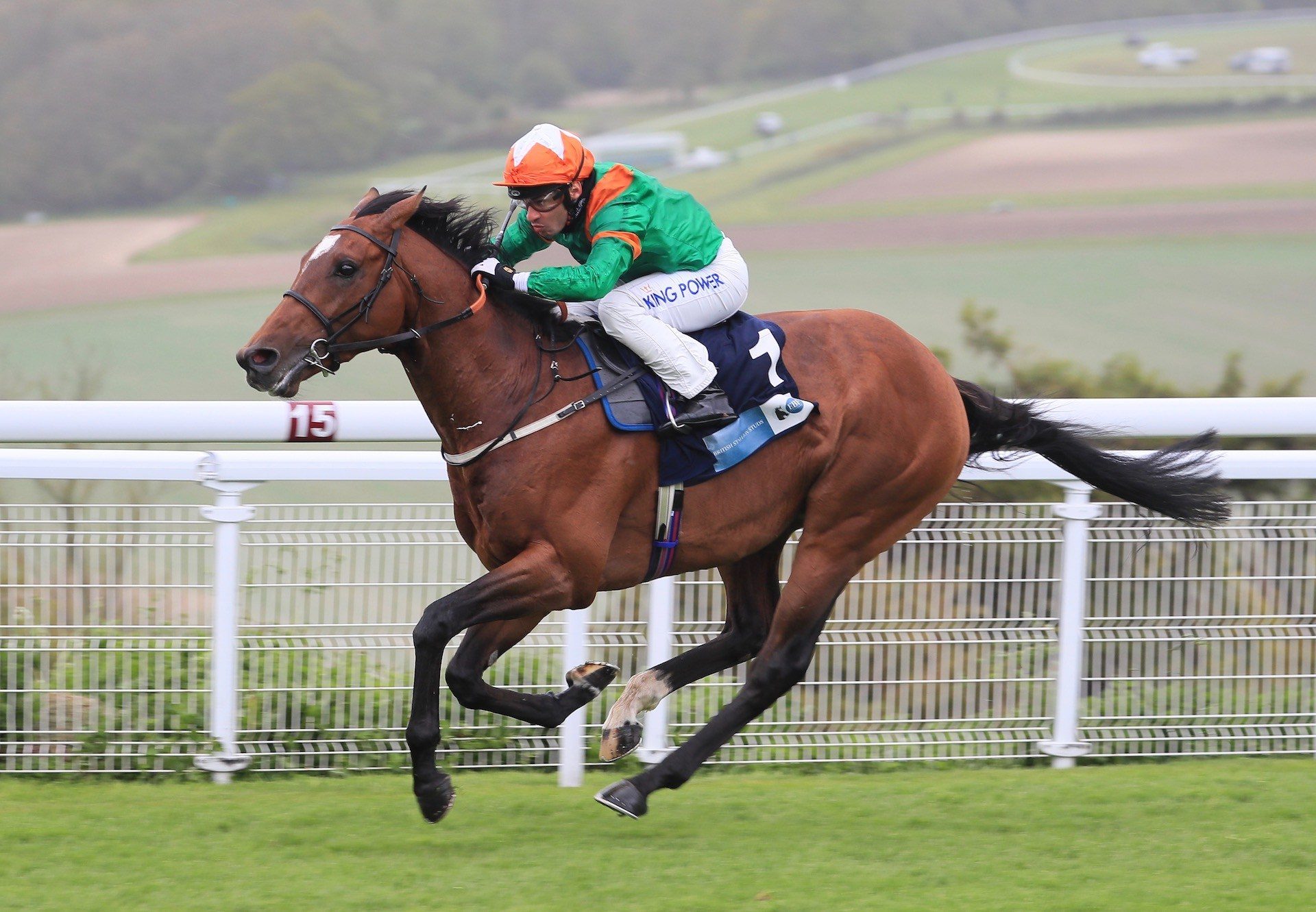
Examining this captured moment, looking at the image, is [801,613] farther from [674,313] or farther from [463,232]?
[463,232]

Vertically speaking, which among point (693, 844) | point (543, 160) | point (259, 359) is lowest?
point (693, 844)

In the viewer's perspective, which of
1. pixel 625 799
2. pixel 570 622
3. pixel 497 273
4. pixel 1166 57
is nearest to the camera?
pixel 497 273

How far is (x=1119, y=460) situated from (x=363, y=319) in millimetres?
2273

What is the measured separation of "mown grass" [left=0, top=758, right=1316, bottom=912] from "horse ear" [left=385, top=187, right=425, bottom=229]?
1.56 meters

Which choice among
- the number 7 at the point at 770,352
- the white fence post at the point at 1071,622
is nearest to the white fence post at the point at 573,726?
the number 7 at the point at 770,352

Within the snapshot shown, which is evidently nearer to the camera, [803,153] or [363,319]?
[363,319]

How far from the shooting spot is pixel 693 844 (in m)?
3.62

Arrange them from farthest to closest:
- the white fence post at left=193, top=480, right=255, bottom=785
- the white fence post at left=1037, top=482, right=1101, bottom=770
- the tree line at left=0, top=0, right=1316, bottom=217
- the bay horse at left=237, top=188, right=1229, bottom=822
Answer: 1. the tree line at left=0, top=0, right=1316, bottom=217
2. the white fence post at left=1037, top=482, right=1101, bottom=770
3. the white fence post at left=193, top=480, right=255, bottom=785
4. the bay horse at left=237, top=188, right=1229, bottom=822

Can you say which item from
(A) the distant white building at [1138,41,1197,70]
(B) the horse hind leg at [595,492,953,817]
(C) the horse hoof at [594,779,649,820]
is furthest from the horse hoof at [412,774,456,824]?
(A) the distant white building at [1138,41,1197,70]

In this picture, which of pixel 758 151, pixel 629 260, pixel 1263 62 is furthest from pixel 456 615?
pixel 1263 62

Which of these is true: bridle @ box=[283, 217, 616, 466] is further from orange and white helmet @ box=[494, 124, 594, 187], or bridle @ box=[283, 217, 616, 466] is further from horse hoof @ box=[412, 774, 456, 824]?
horse hoof @ box=[412, 774, 456, 824]

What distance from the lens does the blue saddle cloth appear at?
3500mm

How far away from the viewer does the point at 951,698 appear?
4.41m

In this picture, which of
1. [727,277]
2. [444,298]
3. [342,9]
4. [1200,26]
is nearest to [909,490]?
[727,277]
